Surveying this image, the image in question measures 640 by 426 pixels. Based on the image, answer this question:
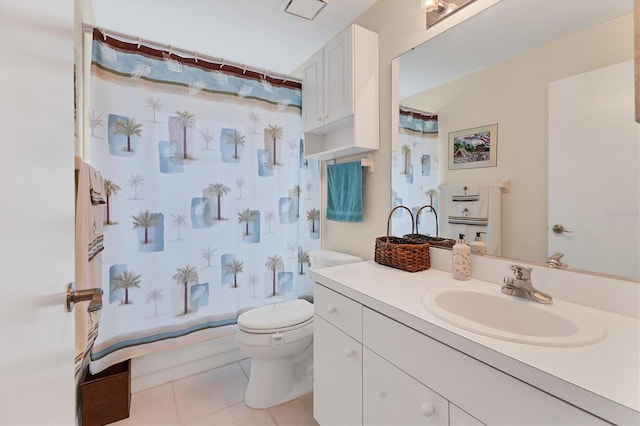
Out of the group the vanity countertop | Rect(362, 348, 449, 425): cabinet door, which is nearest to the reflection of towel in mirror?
the vanity countertop

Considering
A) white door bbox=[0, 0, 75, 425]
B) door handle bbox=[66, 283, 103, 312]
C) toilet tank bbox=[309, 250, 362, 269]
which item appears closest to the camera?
white door bbox=[0, 0, 75, 425]

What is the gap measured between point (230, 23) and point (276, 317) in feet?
6.39

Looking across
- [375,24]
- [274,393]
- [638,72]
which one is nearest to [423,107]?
[375,24]

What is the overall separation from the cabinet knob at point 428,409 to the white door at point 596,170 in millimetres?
689

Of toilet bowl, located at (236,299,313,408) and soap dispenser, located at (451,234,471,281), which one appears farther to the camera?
toilet bowl, located at (236,299,313,408)

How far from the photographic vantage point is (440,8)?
137 centimetres

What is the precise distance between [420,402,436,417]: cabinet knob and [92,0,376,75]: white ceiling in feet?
6.83

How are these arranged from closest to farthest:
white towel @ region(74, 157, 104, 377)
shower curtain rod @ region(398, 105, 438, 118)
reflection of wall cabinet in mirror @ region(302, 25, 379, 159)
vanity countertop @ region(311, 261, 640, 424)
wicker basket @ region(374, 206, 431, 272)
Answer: vanity countertop @ region(311, 261, 640, 424)
white towel @ region(74, 157, 104, 377)
wicker basket @ region(374, 206, 431, 272)
shower curtain rod @ region(398, 105, 438, 118)
reflection of wall cabinet in mirror @ region(302, 25, 379, 159)

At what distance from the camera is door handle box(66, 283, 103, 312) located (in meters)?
0.64

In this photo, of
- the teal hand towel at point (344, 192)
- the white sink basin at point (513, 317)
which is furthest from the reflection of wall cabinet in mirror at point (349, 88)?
the white sink basin at point (513, 317)

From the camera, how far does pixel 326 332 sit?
1.31 m

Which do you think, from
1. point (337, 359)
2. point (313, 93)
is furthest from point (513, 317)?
point (313, 93)

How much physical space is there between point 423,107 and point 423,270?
2.85 ft

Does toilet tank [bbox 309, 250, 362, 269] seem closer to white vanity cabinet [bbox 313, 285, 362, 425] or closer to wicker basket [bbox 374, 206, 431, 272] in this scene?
wicker basket [bbox 374, 206, 431, 272]
